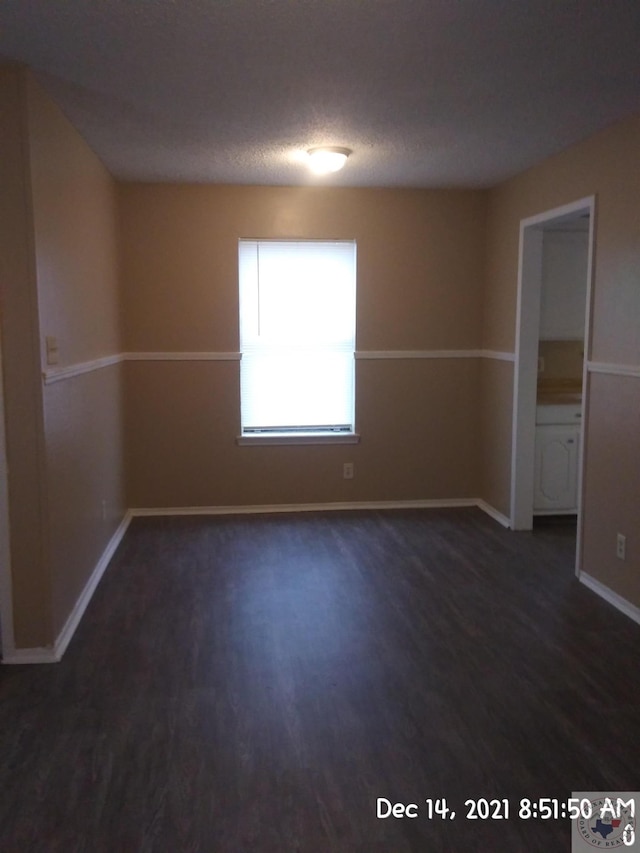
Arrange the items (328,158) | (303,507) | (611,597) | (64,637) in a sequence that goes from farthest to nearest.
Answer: (303,507) → (328,158) → (611,597) → (64,637)

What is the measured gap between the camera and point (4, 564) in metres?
2.97

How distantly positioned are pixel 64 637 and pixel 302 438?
255 cm

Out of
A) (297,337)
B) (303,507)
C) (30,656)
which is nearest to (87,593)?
(30,656)

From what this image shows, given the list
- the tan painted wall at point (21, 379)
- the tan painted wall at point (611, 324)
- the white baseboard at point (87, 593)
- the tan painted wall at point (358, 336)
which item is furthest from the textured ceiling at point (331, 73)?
the white baseboard at point (87, 593)

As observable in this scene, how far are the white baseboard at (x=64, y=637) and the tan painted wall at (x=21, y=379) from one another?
4cm

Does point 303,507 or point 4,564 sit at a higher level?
point 4,564

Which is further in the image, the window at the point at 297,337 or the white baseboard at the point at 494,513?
the window at the point at 297,337

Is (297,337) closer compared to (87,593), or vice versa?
(87,593)

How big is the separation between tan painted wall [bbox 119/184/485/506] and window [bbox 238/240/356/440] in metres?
0.10

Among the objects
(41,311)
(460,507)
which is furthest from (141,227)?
(460,507)

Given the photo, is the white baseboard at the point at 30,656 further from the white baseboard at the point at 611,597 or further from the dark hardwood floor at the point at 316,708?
the white baseboard at the point at 611,597

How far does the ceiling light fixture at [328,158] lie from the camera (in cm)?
402

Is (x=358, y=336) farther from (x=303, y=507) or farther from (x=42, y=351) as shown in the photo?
(x=42, y=351)

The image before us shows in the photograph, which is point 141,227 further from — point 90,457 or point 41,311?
point 41,311
